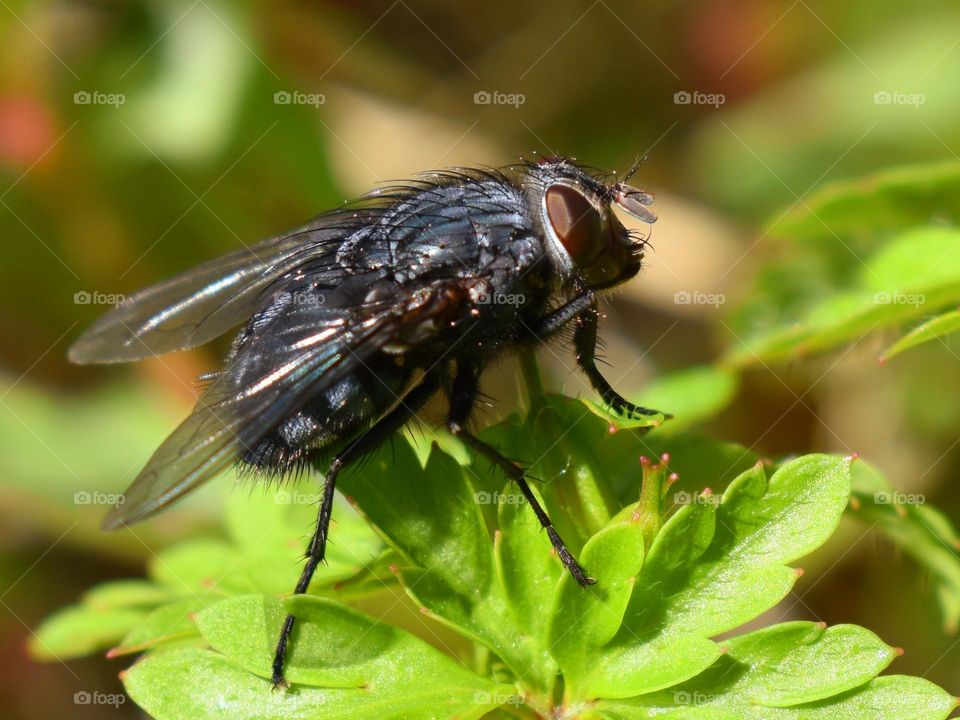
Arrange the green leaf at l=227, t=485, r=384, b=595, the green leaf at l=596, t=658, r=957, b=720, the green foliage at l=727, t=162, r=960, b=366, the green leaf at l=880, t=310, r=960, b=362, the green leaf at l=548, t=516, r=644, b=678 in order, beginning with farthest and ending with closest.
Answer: the green foliage at l=727, t=162, r=960, b=366 → the green leaf at l=227, t=485, r=384, b=595 → the green leaf at l=880, t=310, r=960, b=362 → the green leaf at l=548, t=516, r=644, b=678 → the green leaf at l=596, t=658, r=957, b=720

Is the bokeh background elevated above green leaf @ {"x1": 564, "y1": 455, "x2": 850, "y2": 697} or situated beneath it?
elevated above

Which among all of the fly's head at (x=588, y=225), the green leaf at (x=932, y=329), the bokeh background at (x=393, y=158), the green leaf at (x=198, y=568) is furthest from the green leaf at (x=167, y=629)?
the green leaf at (x=932, y=329)

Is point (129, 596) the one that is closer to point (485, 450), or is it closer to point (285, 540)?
point (285, 540)

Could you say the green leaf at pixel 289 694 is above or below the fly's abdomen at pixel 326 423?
below

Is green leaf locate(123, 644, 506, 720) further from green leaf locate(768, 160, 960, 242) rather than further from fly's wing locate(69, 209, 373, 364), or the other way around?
green leaf locate(768, 160, 960, 242)

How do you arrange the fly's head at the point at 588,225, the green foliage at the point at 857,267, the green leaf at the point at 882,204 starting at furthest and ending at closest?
the green leaf at the point at 882,204, the green foliage at the point at 857,267, the fly's head at the point at 588,225

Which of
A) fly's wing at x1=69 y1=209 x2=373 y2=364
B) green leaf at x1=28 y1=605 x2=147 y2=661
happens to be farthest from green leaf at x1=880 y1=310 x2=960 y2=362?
green leaf at x1=28 y1=605 x2=147 y2=661

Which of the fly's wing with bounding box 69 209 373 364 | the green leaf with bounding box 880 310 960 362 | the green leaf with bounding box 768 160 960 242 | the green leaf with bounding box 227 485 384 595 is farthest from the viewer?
the green leaf with bounding box 768 160 960 242

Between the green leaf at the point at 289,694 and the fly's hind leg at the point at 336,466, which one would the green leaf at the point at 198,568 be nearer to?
the fly's hind leg at the point at 336,466
